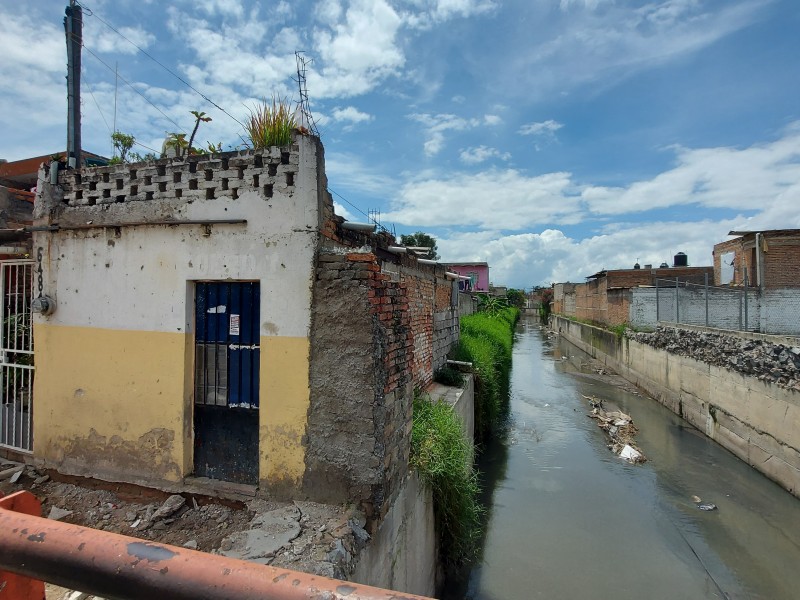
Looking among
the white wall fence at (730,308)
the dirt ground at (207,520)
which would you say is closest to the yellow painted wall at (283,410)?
the dirt ground at (207,520)

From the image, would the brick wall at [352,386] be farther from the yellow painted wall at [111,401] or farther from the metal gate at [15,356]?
the metal gate at [15,356]

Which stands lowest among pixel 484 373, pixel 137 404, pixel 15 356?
pixel 484 373

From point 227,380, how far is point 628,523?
25.4 ft

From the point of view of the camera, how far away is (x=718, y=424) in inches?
476

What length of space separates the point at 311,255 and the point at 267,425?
154 cm

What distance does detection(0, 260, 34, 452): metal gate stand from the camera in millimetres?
5066

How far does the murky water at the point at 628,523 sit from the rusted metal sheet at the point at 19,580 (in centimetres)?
612

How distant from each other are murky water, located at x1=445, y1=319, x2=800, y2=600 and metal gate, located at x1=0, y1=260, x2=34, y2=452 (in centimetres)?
582

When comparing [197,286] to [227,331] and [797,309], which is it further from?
[797,309]

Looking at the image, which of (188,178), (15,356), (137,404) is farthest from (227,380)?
(15,356)

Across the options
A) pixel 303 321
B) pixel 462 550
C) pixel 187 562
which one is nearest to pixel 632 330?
pixel 462 550

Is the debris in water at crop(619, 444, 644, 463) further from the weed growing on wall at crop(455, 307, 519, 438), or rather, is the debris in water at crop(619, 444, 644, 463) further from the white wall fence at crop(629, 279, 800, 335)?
the white wall fence at crop(629, 279, 800, 335)

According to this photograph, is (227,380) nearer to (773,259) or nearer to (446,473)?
(446,473)

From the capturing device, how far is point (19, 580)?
1146 millimetres
